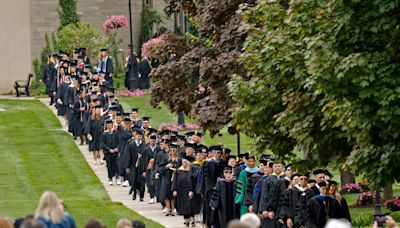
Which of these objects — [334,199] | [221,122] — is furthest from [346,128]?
[221,122]

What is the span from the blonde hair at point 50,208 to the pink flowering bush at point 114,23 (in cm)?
4271

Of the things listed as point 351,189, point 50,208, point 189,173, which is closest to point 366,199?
point 351,189

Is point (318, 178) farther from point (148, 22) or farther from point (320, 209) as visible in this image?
point (148, 22)

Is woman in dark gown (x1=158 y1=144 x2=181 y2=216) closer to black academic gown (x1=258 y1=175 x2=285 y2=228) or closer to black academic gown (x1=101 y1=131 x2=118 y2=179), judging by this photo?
black academic gown (x1=101 y1=131 x2=118 y2=179)

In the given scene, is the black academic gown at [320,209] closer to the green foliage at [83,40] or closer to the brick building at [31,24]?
the green foliage at [83,40]

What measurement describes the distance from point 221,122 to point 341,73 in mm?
9904

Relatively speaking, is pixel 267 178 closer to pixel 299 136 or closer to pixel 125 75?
pixel 299 136

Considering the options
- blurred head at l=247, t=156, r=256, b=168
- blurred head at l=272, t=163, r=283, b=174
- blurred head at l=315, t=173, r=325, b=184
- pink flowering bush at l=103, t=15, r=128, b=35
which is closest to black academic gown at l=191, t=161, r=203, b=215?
blurred head at l=247, t=156, r=256, b=168

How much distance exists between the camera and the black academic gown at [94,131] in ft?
142

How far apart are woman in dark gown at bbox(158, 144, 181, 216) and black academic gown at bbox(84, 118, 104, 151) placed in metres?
7.22

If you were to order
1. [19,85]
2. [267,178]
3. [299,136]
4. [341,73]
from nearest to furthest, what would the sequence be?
[341,73] < [299,136] < [267,178] < [19,85]

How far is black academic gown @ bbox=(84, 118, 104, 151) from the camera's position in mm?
43219

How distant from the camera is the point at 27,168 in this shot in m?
41.7

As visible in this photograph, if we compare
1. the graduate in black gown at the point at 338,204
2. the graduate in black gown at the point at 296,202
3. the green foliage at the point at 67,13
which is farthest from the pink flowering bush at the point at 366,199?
the green foliage at the point at 67,13
